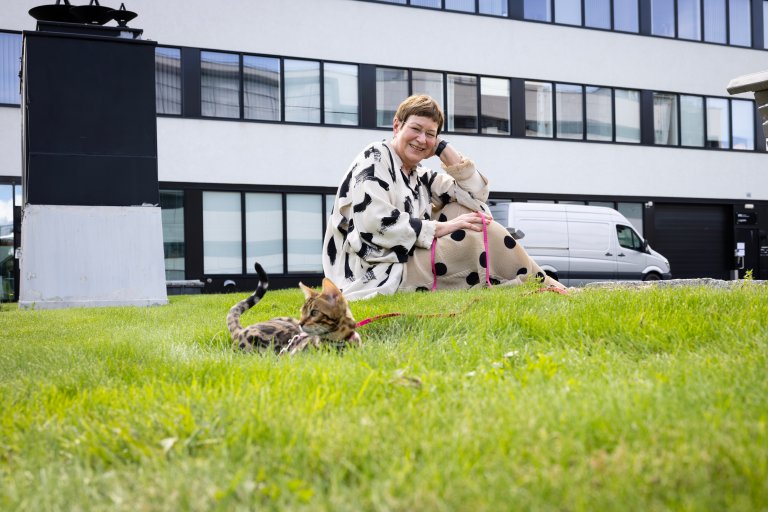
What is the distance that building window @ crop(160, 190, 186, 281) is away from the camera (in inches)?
728

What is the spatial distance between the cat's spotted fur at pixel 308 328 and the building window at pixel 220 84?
15679 millimetres

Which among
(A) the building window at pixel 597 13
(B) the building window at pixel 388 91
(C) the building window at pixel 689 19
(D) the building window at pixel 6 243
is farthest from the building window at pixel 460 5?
(D) the building window at pixel 6 243

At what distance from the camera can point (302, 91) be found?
65.0ft

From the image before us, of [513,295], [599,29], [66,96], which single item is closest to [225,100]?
[66,96]

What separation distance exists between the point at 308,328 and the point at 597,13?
74.1 ft

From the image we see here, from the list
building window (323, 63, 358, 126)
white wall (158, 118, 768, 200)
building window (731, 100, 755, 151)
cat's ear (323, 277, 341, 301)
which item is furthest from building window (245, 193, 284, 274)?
building window (731, 100, 755, 151)

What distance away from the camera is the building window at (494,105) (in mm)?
22016

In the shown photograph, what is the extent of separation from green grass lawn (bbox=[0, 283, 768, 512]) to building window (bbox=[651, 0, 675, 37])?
23.0 meters

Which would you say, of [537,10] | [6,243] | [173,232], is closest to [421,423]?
[173,232]

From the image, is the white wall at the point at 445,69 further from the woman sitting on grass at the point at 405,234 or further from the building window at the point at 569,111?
the woman sitting on grass at the point at 405,234

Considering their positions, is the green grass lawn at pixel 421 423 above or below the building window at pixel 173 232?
below

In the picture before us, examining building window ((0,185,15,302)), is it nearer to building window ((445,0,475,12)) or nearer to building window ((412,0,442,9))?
building window ((412,0,442,9))

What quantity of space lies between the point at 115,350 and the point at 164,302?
19.4 feet

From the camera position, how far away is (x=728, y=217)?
25594 mm
